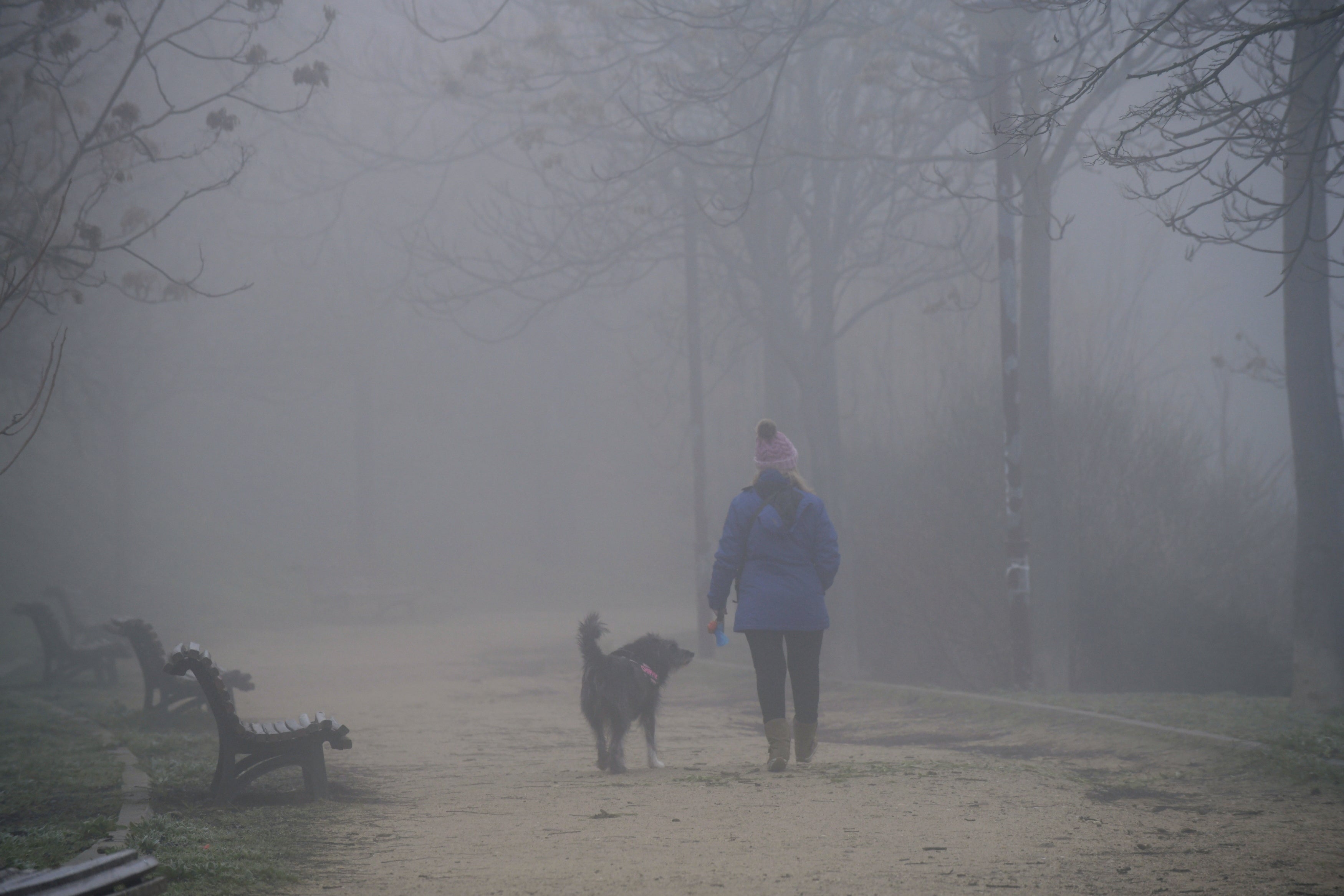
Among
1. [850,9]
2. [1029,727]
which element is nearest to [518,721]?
[1029,727]

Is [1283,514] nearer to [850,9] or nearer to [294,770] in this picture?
[850,9]

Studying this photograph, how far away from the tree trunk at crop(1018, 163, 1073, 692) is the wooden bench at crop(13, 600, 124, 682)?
10.9 metres

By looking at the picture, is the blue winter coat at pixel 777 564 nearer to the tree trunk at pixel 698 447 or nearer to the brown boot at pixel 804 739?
the brown boot at pixel 804 739

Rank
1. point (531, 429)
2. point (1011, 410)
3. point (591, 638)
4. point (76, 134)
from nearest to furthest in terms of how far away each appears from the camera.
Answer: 1. point (591, 638)
2. point (76, 134)
3. point (1011, 410)
4. point (531, 429)

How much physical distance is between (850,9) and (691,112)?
596 cm

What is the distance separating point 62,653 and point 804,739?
10.4 metres

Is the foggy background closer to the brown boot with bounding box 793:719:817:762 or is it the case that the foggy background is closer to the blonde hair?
the blonde hair

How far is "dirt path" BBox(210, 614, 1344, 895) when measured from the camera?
171 inches

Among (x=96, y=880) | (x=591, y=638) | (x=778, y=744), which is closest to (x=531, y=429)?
(x=591, y=638)

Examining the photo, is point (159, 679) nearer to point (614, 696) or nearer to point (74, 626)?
point (614, 696)

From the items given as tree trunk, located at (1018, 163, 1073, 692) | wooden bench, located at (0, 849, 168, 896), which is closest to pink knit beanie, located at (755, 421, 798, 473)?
wooden bench, located at (0, 849, 168, 896)

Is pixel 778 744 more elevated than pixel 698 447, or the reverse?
pixel 698 447

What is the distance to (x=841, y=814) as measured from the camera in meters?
5.49

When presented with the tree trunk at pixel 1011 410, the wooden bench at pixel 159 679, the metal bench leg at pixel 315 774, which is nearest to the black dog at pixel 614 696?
the metal bench leg at pixel 315 774
